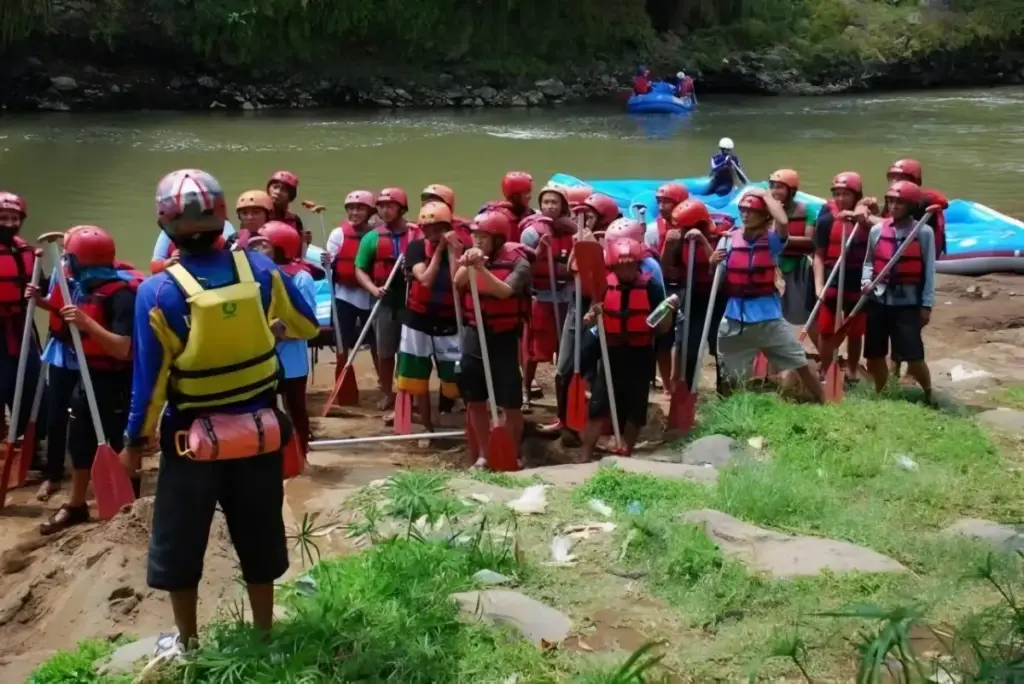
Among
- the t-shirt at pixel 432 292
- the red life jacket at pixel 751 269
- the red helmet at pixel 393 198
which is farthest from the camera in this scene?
the red helmet at pixel 393 198

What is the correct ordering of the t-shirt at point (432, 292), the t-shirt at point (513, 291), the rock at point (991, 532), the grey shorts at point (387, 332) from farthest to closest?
the grey shorts at point (387, 332), the t-shirt at point (432, 292), the t-shirt at point (513, 291), the rock at point (991, 532)

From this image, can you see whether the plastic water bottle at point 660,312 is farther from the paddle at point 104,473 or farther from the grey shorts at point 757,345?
the paddle at point 104,473

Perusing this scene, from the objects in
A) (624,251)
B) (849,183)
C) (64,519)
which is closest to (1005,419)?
(849,183)

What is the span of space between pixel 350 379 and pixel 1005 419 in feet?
13.2

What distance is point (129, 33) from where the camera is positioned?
27.7 metres

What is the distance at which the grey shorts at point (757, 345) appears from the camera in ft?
20.3

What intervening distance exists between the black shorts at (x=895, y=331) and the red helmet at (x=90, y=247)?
4.27m

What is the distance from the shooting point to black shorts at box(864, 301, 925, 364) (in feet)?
20.9

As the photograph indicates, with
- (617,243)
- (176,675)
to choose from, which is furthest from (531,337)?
(176,675)

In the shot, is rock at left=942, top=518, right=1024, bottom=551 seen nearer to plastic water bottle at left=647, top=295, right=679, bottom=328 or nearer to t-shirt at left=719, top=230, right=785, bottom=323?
plastic water bottle at left=647, top=295, right=679, bottom=328

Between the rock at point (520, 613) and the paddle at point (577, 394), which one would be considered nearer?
the rock at point (520, 613)

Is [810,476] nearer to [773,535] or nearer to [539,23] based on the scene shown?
[773,535]

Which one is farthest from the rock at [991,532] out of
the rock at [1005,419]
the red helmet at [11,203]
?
the red helmet at [11,203]

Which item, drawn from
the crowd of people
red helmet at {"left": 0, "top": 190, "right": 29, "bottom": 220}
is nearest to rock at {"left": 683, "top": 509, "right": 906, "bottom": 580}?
the crowd of people
